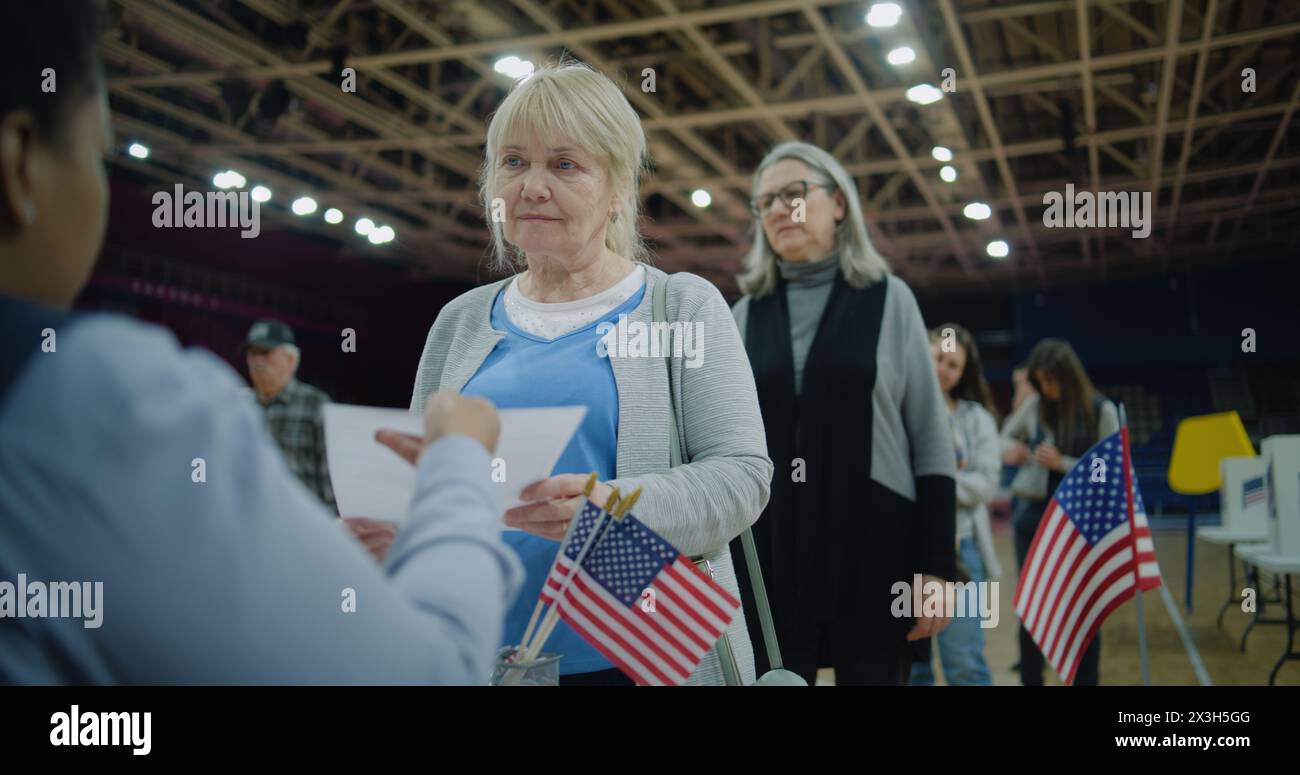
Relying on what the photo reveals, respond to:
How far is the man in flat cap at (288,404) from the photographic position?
11.6ft

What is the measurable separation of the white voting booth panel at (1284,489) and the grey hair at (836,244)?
2.56m

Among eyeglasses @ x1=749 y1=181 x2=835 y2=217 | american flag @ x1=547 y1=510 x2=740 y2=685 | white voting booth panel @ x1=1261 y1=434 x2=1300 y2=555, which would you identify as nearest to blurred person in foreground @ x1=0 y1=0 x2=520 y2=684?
american flag @ x1=547 y1=510 x2=740 y2=685

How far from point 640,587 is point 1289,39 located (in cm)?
846

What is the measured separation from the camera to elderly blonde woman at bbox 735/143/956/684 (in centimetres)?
215

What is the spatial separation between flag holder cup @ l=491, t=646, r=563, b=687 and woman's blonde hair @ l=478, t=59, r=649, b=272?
64cm

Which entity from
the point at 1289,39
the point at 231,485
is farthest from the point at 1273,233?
the point at 231,485

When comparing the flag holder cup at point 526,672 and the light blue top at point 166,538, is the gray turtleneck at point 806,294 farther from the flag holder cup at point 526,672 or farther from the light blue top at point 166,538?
the light blue top at point 166,538

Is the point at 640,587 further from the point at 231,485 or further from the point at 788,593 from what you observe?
the point at 788,593

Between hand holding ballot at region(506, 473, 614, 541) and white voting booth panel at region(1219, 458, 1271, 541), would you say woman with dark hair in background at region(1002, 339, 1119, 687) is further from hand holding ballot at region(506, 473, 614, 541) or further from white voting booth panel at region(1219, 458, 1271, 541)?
hand holding ballot at region(506, 473, 614, 541)

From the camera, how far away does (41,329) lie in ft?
1.91

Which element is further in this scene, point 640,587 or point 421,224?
point 421,224

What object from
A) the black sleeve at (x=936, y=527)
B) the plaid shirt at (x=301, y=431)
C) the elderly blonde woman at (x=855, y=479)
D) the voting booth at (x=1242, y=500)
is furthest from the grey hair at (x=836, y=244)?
the voting booth at (x=1242, y=500)

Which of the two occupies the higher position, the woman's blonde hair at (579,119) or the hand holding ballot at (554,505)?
the woman's blonde hair at (579,119)

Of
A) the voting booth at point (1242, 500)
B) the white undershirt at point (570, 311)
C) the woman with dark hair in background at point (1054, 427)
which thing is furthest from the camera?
the voting booth at point (1242, 500)
